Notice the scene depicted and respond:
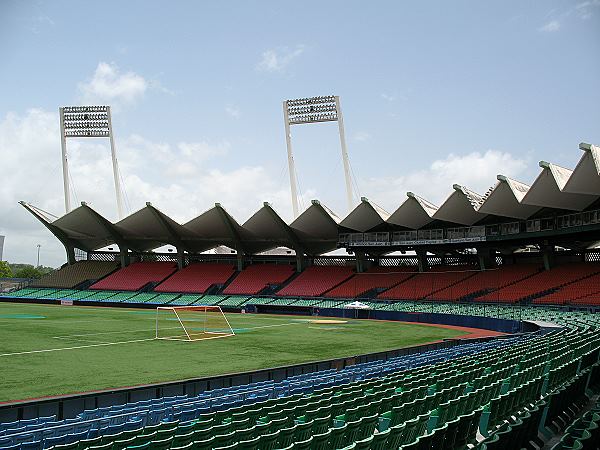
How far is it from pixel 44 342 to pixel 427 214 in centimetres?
3235

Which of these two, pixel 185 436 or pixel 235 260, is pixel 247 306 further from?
pixel 185 436

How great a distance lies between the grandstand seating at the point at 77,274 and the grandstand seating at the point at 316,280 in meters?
27.2

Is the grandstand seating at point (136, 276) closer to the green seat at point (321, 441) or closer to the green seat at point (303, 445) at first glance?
the green seat at point (321, 441)

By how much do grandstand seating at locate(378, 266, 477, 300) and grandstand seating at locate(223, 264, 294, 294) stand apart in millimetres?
14690

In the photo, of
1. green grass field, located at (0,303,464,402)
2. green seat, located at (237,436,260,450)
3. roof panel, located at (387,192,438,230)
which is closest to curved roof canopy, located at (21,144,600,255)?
roof panel, located at (387,192,438,230)

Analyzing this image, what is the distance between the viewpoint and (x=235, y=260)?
243 feet

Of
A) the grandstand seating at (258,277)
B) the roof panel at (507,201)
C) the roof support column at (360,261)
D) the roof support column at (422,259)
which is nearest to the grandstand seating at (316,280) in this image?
the roof support column at (360,261)

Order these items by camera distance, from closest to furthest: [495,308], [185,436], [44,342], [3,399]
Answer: [185,436] → [3,399] → [44,342] → [495,308]

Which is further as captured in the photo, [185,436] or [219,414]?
[219,414]

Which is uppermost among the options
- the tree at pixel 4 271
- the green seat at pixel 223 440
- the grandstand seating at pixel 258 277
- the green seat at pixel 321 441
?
the tree at pixel 4 271

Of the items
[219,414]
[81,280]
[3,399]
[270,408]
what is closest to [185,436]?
[219,414]

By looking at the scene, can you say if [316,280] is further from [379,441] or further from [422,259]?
[379,441]

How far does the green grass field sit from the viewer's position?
64.2 feet

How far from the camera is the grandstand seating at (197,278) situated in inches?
2667
